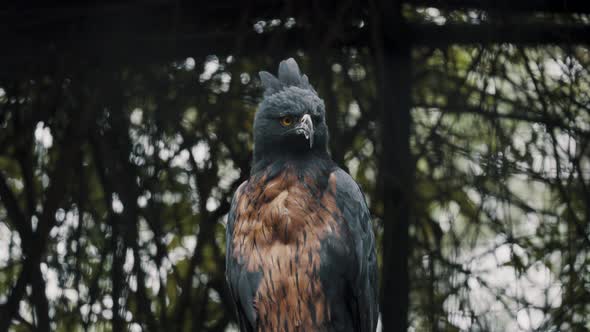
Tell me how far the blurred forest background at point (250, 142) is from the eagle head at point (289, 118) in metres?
0.71

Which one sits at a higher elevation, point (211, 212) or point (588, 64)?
point (588, 64)

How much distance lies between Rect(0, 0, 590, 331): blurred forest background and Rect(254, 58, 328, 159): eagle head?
28.1 inches

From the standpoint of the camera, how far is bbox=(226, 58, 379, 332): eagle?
2.10 metres

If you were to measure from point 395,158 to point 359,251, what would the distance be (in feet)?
2.82

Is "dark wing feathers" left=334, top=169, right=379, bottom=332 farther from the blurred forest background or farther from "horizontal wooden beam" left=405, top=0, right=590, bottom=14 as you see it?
"horizontal wooden beam" left=405, top=0, right=590, bottom=14

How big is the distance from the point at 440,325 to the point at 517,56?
1.10 metres

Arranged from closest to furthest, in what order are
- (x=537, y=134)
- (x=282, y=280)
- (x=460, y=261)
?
(x=282, y=280) → (x=460, y=261) → (x=537, y=134)

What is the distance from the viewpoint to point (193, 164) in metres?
3.13

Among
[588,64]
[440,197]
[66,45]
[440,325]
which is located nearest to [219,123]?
A: [66,45]

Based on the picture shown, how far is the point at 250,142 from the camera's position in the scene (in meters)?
3.29

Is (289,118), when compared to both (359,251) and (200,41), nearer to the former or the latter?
(359,251)

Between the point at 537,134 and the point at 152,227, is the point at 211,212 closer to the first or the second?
the point at 152,227

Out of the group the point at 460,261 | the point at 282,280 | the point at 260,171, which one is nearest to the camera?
the point at 282,280

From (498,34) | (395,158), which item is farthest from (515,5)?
(395,158)
